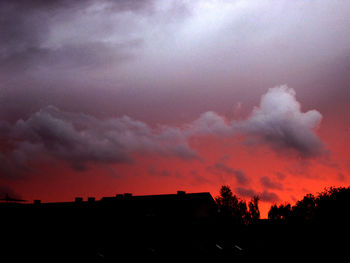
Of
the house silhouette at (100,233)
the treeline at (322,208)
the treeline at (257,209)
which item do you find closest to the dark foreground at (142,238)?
the house silhouette at (100,233)

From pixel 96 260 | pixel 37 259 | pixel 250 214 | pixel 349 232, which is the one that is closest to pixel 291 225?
pixel 349 232

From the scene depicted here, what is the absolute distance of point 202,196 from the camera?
58750mm

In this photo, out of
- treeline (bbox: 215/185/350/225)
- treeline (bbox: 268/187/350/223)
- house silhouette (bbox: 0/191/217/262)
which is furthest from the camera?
treeline (bbox: 215/185/350/225)

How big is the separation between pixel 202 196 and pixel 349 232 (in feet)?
67.0

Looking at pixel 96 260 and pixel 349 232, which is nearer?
pixel 96 260

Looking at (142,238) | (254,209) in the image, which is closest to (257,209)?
(254,209)

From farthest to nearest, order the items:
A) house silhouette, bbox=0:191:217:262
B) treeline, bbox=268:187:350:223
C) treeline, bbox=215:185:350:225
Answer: treeline, bbox=215:185:350:225 < treeline, bbox=268:187:350:223 < house silhouette, bbox=0:191:217:262

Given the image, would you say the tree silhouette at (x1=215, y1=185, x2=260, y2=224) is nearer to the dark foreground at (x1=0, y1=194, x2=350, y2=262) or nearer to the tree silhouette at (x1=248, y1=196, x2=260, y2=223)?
the tree silhouette at (x1=248, y1=196, x2=260, y2=223)

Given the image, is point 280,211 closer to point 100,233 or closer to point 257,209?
point 257,209

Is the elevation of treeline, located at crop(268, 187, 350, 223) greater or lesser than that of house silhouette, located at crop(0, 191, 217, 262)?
greater

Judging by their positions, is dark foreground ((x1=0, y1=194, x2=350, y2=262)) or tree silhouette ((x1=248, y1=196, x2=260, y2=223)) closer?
dark foreground ((x1=0, y1=194, x2=350, y2=262))

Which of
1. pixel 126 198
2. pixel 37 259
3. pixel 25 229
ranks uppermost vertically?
pixel 126 198

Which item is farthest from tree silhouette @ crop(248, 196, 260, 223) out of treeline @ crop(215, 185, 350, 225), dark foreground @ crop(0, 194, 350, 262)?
dark foreground @ crop(0, 194, 350, 262)

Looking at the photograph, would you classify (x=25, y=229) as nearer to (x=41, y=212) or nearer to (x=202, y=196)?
(x=41, y=212)
